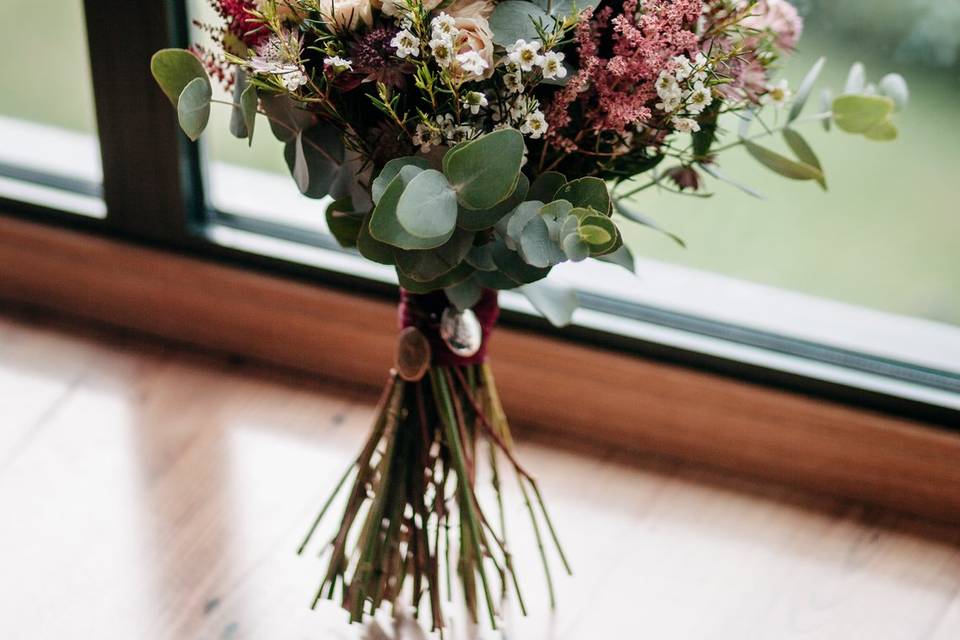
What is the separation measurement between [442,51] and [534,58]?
0.19 feet

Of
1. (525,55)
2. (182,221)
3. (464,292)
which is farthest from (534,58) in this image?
(182,221)

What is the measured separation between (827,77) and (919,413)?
0.38m

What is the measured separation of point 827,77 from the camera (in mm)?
1143

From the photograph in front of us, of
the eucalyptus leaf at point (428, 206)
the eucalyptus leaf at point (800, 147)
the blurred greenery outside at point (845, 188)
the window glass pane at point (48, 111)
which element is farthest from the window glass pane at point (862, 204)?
the window glass pane at point (48, 111)

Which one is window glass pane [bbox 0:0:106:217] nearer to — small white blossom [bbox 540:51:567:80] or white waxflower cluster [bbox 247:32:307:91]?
white waxflower cluster [bbox 247:32:307:91]

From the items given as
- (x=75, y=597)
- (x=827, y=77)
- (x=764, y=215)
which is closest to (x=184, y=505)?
(x=75, y=597)

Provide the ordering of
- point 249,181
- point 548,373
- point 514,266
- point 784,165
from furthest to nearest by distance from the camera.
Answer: point 249,181 → point 548,373 → point 784,165 → point 514,266

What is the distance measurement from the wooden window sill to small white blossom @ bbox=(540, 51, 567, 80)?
61cm

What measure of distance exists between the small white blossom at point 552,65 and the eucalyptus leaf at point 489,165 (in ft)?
0.14

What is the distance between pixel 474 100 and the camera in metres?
0.67

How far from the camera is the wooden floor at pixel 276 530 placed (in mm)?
1075

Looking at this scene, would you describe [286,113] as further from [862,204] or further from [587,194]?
Result: [862,204]

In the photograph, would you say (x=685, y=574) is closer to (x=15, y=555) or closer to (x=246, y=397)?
(x=246, y=397)

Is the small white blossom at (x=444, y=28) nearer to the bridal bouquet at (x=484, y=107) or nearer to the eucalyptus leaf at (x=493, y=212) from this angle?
the bridal bouquet at (x=484, y=107)
